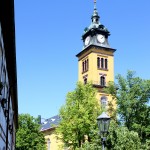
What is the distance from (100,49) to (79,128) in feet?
99.0

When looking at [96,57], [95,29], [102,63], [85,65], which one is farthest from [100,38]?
[85,65]

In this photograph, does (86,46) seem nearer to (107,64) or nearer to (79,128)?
(107,64)

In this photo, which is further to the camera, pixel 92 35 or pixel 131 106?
pixel 92 35

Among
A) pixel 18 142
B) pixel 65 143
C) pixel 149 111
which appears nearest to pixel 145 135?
pixel 149 111

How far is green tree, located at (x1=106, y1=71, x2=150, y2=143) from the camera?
113 ft

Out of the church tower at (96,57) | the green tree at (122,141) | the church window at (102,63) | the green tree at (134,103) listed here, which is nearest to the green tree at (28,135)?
the church tower at (96,57)

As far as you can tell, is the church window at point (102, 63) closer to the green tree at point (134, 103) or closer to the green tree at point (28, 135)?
the green tree at point (28, 135)

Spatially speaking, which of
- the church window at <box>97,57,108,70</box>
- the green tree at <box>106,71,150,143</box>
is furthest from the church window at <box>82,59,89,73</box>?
the green tree at <box>106,71,150,143</box>

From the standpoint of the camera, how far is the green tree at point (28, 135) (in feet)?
165

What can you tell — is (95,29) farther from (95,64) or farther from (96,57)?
(95,64)

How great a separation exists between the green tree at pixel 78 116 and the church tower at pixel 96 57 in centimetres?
2191

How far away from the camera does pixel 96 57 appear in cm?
6225

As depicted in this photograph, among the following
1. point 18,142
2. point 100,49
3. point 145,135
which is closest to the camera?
point 145,135

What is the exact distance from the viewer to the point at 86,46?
64.2 meters
